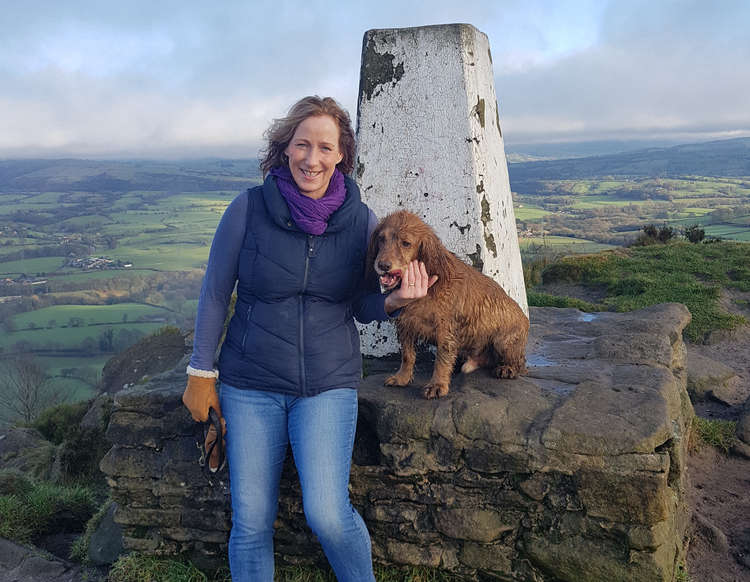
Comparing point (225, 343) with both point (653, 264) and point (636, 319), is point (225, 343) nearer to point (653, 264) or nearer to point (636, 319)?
point (636, 319)

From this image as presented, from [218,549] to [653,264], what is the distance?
1081cm

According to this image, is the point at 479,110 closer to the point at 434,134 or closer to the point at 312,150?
the point at 434,134

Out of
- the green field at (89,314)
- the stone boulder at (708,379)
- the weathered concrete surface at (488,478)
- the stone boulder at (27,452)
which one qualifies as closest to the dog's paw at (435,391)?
the weathered concrete surface at (488,478)

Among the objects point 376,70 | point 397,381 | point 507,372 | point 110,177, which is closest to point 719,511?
point 507,372

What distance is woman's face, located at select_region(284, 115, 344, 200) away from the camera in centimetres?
267

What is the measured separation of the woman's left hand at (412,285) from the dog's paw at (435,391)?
0.63m

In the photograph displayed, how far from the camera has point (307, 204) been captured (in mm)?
2650

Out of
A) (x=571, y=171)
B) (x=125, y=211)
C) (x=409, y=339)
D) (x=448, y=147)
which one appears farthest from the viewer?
(x=571, y=171)

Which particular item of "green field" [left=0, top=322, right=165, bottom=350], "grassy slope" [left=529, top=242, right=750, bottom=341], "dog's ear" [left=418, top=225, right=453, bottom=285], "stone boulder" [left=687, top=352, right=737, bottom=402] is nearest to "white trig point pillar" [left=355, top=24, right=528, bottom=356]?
"dog's ear" [left=418, top=225, right=453, bottom=285]

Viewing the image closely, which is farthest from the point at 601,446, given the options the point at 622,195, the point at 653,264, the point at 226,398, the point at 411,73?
the point at 622,195

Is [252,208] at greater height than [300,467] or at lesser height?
greater

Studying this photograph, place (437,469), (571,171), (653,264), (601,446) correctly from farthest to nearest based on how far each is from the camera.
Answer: (571,171) < (653,264) < (437,469) < (601,446)

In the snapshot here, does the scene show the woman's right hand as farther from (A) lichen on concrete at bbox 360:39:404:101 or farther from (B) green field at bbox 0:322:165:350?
(B) green field at bbox 0:322:165:350

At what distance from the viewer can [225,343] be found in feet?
9.29
